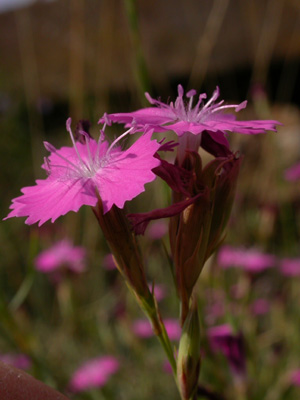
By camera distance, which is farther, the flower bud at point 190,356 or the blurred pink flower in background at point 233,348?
the blurred pink flower in background at point 233,348

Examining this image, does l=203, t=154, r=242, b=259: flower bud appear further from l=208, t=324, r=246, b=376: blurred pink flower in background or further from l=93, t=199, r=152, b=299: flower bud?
l=208, t=324, r=246, b=376: blurred pink flower in background

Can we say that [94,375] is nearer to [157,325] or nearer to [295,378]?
[295,378]

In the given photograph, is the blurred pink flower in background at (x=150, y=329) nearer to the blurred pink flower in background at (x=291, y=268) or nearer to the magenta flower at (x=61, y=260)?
the magenta flower at (x=61, y=260)

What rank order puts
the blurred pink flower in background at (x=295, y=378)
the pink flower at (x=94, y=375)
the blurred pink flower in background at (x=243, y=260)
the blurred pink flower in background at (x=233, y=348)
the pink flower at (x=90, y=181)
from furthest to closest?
the blurred pink flower in background at (x=243, y=260), the pink flower at (x=94, y=375), the blurred pink flower in background at (x=295, y=378), the blurred pink flower in background at (x=233, y=348), the pink flower at (x=90, y=181)

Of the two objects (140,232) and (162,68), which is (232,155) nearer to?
(140,232)

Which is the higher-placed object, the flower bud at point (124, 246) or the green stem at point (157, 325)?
the flower bud at point (124, 246)

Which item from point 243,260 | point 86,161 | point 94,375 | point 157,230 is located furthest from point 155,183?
point 86,161

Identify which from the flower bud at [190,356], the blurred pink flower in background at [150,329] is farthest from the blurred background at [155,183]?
the flower bud at [190,356]
